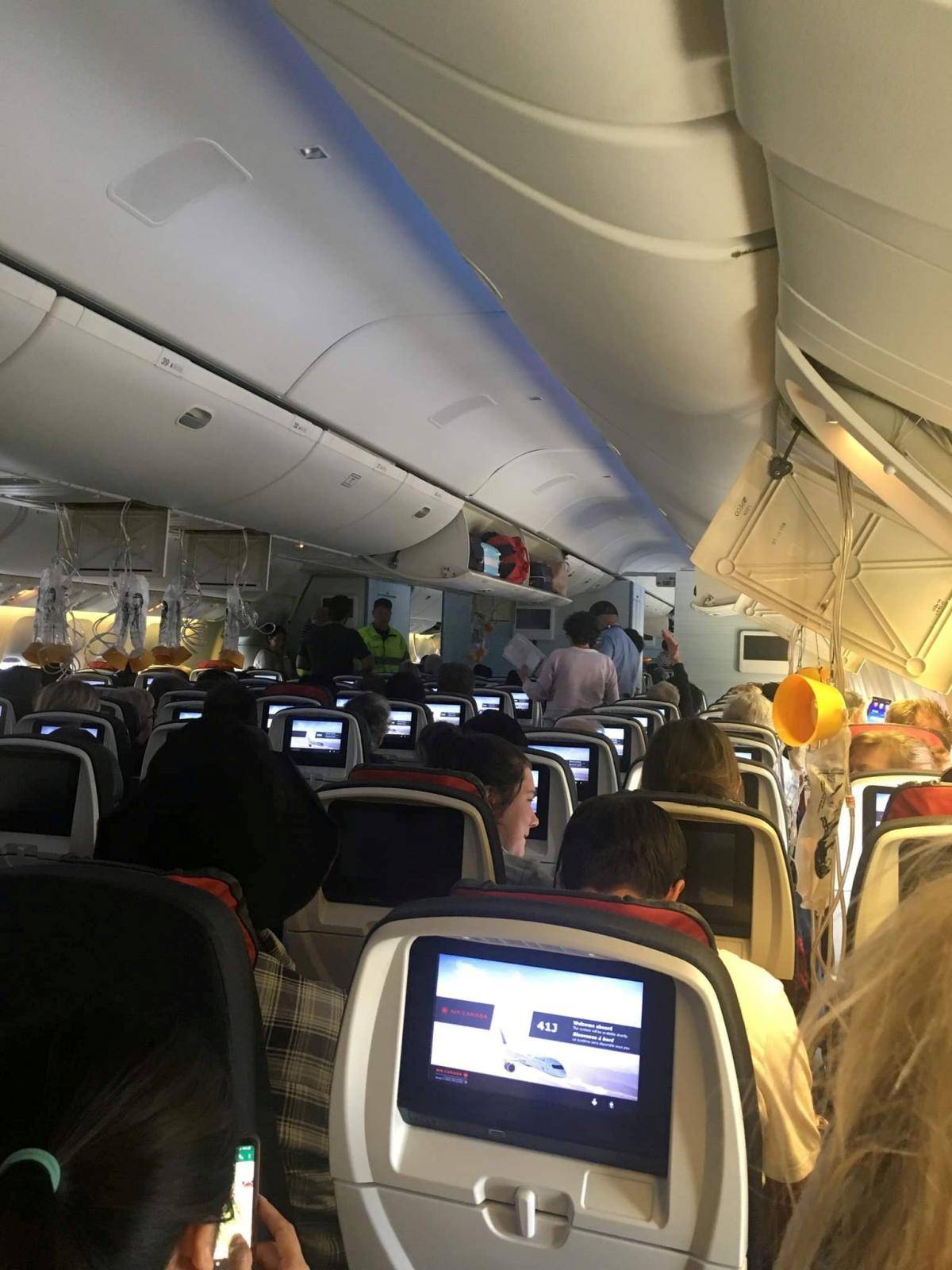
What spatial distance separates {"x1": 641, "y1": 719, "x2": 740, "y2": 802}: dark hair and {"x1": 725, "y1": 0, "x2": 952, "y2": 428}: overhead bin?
78.1 inches

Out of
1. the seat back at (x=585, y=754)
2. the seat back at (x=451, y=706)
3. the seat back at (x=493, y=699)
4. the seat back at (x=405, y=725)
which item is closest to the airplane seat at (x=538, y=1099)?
the seat back at (x=585, y=754)

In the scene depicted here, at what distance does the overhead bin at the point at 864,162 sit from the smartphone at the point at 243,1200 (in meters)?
1.66

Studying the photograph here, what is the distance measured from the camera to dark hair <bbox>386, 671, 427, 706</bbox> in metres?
9.78

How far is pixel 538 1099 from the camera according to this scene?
6.14 ft

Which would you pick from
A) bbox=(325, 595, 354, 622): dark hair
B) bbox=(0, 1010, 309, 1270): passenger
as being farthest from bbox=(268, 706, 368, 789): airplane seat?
bbox=(0, 1010, 309, 1270): passenger

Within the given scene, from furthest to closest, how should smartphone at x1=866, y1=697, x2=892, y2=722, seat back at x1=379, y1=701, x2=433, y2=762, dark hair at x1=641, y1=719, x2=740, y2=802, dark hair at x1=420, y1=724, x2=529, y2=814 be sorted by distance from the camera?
smartphone at x1=866, y1=697, x2=892, y2=722 → seat back at x1=379, y1=701, x2=433, y2=762 → dark hair at x1=420, y1=724, x2=529, y2=814 → dark hair at x1=641, y1=719, x2=740, y2=802

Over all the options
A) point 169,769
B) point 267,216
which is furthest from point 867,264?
point 267,216

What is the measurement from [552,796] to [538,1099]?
132 inches

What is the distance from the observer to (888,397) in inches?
97.8

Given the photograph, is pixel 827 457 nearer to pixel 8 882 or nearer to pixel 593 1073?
pixel 593 1073

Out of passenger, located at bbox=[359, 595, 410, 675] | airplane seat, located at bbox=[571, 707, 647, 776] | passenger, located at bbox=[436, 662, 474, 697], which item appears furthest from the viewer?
passenger, located at bbox=[359, 595, 410, 675]

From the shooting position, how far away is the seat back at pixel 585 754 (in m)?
6.26

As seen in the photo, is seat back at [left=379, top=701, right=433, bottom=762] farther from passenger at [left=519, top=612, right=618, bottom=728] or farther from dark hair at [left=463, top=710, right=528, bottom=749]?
dark hair at [left=463, top=710, right=528, bottom=749]

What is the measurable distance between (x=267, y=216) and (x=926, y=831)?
385cm
